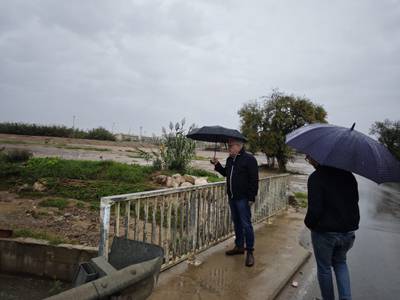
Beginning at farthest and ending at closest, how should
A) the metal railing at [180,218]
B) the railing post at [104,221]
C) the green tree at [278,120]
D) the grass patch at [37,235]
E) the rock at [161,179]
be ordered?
the green tree at [278,120], the rock at [161,179], the grass patch at [37,235], the metal railing at [180,218], the railing post at [104,221]

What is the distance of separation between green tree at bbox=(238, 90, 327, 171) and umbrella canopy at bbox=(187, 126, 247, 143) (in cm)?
2175

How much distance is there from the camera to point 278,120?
27.0m

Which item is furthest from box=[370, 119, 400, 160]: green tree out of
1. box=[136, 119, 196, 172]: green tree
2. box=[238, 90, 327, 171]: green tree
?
box=[136, 119, 196, 172]: green tree

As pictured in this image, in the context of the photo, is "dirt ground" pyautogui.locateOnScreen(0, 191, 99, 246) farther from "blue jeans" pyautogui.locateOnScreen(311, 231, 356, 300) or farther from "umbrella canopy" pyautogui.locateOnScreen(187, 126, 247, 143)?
"blue jeans" pyautogui.locateOnScreen(311, 231, 356, 300)

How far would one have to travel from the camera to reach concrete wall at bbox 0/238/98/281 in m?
5.34

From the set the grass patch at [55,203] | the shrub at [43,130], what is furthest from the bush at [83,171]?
the shrub at [43,130]

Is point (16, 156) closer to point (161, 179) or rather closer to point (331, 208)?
point (161, 179)

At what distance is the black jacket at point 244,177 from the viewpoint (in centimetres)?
501

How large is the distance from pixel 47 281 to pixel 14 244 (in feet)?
2.63

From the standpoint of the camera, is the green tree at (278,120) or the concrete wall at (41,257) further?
the green tree at (278,120)

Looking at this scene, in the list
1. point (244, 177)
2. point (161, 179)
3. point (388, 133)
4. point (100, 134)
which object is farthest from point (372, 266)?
point (388, 133)

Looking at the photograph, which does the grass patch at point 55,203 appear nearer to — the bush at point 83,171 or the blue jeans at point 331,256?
the bush at point 83,171

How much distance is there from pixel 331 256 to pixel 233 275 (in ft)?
5.26

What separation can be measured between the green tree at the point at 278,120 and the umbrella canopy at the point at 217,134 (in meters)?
21.7
